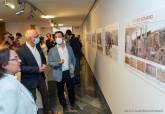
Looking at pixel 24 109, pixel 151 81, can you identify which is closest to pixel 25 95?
pixel 24 109

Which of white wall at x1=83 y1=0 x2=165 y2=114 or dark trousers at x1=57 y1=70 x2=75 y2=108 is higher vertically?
white wall at x1=83 y1=0 x2=165 y2=114

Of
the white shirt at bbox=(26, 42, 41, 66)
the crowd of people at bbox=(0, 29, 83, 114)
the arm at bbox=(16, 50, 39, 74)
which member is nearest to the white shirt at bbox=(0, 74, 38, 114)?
the crowd of people at bbox=(0, 29, 83, 114)

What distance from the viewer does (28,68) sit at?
377 cm

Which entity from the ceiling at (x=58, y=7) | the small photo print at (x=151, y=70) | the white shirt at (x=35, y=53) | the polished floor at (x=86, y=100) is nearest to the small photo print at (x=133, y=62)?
the small photo print at (x=151, y=70)

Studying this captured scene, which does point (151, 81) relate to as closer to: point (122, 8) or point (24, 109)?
point (24, 109)

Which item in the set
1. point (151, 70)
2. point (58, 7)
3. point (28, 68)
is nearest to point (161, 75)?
point (151, 70)

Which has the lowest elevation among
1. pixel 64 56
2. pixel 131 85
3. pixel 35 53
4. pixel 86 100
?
pixel 86 100

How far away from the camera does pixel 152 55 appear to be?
204cm

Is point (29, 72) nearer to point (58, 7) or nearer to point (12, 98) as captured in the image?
point (12, 98)

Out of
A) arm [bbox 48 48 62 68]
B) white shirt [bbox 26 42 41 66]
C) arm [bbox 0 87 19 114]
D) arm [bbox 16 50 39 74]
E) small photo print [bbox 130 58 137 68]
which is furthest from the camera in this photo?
arm [bbox 48 48 62 68]

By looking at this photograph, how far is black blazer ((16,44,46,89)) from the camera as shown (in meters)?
3.79

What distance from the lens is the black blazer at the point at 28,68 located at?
3.79 metres

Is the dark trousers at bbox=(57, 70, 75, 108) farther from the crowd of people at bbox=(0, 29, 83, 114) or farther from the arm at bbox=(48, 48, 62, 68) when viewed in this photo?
the arm at bbox=(48, 48, 62, 68)

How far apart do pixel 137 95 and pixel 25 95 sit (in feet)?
4.11
